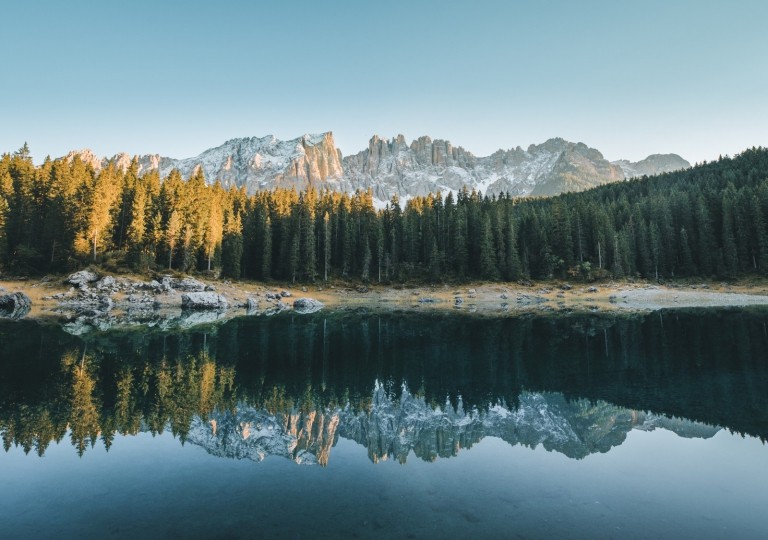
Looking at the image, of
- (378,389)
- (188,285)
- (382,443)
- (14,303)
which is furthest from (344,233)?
(382,443)

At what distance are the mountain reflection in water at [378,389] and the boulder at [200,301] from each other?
81.7ft

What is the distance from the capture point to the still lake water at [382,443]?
31.4 feet

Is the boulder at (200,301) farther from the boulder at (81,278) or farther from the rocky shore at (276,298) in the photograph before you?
the boulder at (81,278)

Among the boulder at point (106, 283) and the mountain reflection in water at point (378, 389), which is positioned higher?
the boulder at point (106, 283)

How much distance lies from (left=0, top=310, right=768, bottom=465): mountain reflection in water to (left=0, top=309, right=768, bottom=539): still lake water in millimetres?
138

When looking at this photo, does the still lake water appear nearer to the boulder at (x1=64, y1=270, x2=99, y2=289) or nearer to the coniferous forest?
the boulder at (x1=64, y1=270, x2=99, y2=289)

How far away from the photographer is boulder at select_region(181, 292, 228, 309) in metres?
63.0

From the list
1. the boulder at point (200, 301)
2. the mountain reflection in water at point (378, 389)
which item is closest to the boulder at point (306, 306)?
the boulder at point (200, 301)

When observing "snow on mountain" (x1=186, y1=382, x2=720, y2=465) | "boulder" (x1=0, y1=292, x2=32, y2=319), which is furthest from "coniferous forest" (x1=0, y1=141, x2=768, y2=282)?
"snow on mountain" (x1=186, y1=382, x2=720, y2=465)

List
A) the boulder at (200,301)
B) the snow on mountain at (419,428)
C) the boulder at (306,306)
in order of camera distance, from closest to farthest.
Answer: the snow on mountain at (419,428) < the boulder at (200,301) < the boulder at (306,306)

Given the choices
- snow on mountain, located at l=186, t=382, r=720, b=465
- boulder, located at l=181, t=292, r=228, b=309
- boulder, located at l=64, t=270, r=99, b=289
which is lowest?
snow on mountain, located at l=186, t=382, r=720, b=465

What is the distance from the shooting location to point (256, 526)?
9102 mm

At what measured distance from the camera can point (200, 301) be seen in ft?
207

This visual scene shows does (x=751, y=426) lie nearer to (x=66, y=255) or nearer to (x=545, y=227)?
(x=66, y=255)
